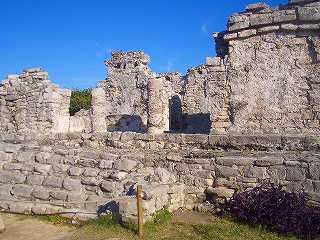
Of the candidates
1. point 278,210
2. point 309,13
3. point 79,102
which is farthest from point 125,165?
point 79,102

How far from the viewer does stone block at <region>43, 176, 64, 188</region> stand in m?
8.20

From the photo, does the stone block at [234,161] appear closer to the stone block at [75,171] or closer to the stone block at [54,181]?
the stone block at [75,171]

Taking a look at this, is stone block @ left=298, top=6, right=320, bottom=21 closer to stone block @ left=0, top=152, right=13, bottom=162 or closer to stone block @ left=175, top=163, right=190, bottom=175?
stone block @ left=175, top=163, right=190, bottom=175

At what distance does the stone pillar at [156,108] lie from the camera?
964 centimetres

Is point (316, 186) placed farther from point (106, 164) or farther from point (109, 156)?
point (109, 156)

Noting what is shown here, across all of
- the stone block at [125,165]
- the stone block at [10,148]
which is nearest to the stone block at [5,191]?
the stone block at [10,148]

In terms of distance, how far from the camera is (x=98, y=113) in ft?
43.2

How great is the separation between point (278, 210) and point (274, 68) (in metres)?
3.44

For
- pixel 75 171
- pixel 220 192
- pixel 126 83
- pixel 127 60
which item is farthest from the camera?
pixel 127 60

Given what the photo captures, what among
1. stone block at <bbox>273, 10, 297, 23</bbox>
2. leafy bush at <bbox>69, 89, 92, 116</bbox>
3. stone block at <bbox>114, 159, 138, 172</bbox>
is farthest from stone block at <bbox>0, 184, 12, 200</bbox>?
leafy bush at <bbox>69, 89, 92, 116</bbox>

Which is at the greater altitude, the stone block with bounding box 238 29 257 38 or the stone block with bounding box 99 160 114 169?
the stone block with bounding box 238 29 257 38

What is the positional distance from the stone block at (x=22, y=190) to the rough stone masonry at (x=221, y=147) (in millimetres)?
23

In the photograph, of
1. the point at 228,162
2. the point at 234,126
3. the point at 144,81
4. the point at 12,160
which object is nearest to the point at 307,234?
the point at 228,162

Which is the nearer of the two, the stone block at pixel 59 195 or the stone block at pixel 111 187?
the stone block at pixel 111 187
